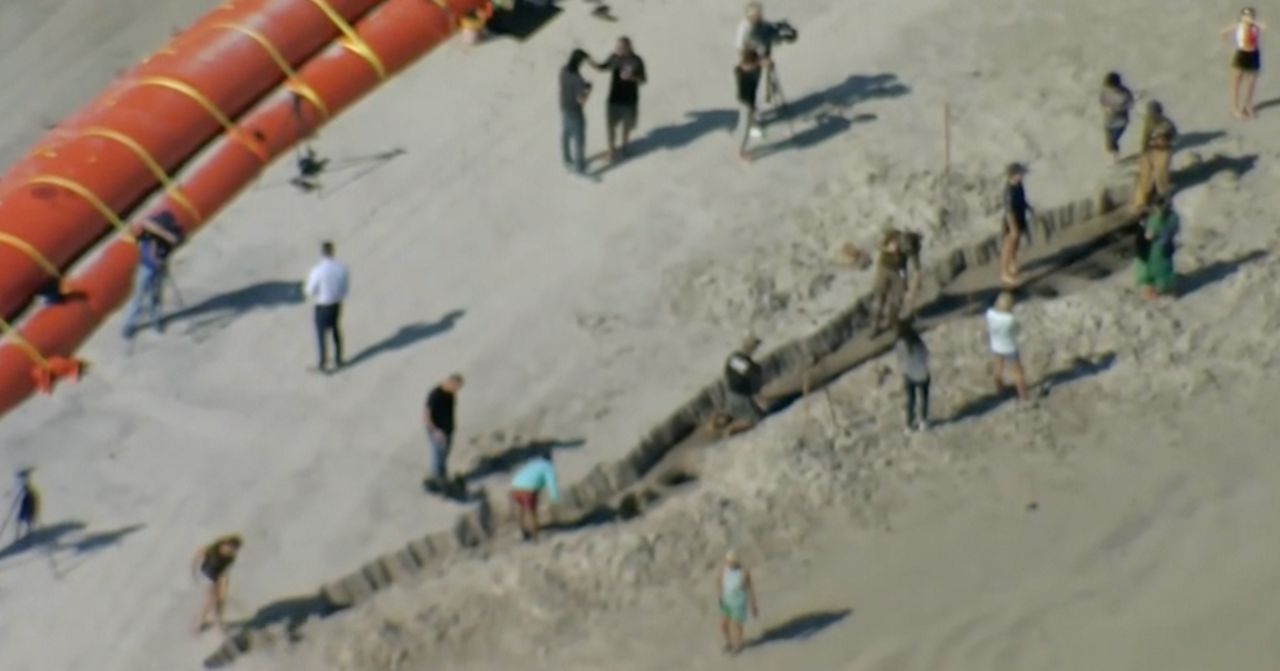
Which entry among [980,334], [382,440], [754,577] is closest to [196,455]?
[382,440]

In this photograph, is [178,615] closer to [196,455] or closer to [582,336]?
[196,455]

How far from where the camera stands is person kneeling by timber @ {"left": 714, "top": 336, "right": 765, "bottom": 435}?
86.5ft

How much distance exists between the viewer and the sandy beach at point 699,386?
24.8 meters

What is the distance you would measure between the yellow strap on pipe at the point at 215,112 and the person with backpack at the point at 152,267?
82.9 inches

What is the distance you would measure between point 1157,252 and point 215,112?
411 inches

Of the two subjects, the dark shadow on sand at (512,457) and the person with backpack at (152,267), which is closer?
the dark shadow on sand at (512,457)

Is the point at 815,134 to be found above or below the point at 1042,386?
above

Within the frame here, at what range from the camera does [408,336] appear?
28.0m

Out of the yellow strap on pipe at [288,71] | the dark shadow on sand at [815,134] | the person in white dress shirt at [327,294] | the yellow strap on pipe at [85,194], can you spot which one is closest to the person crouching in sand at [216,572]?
the person in white dress shirt at [327,294]

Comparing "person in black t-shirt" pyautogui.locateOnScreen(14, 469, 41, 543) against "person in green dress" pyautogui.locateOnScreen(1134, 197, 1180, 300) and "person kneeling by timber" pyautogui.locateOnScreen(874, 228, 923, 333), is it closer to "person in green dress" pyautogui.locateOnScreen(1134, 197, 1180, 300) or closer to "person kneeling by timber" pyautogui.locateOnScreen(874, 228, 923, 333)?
"person kneeling by timber" pyautogui.locateOnScreen(874, 228, 923, 333)

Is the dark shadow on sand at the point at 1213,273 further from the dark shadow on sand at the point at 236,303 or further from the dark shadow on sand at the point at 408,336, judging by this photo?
the dark shadow on sand at the point at 236,303

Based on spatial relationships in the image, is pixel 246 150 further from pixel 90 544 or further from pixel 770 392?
pixel 770 392

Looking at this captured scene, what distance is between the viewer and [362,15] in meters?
32.3

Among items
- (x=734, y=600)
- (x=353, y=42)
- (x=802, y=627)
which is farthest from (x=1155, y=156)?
(x=353, y=42)
